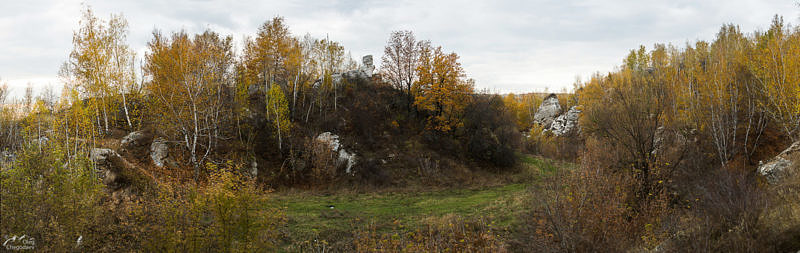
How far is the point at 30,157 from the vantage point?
817cm

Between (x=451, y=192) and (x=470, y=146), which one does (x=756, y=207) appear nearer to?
(x=451, y=192)

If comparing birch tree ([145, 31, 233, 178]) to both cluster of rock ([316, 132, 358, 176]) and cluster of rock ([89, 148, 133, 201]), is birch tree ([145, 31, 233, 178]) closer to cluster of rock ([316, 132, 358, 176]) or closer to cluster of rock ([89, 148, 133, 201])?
cluster of rock ([89, 148, 133, 201])

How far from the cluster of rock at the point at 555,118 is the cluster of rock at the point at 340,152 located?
41966 millimetres

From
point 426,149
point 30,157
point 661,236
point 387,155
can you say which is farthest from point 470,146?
point 30,157

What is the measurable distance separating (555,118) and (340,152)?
48453 millimetres

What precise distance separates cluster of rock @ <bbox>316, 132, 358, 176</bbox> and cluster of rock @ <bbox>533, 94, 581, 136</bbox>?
138 feet

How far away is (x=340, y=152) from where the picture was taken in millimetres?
26703

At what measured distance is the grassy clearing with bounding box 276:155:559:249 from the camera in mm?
14867

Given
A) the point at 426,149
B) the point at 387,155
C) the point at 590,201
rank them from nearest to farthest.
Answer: the point at 590,201 → the point at 387,155 → the point at 426,149

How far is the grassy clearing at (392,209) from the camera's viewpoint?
48.8 feet

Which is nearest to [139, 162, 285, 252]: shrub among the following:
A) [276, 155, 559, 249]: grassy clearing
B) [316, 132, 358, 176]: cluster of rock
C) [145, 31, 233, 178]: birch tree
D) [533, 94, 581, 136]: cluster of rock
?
[276, 155, 559, 249]: grassy clearing

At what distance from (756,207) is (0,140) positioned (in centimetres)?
3986

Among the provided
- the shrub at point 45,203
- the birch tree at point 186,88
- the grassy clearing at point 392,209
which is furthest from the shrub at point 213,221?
the birch tree at point 186,88

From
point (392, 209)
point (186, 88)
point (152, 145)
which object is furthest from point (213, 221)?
point (152, 145)
